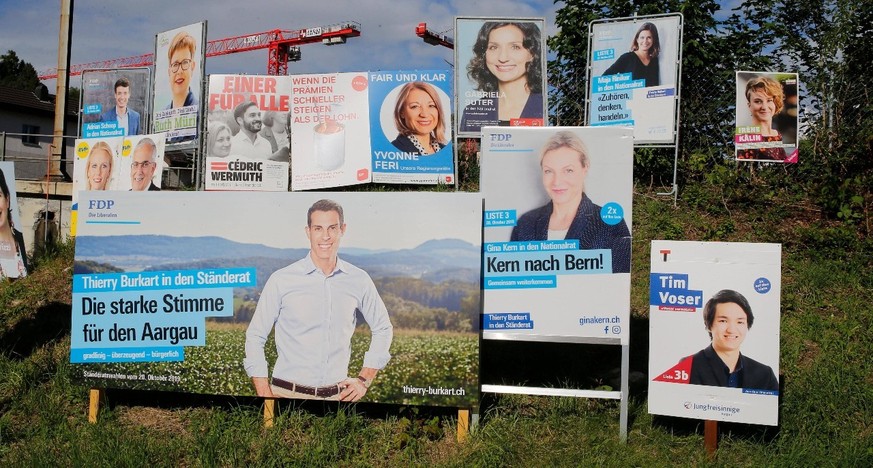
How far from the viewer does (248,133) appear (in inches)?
451

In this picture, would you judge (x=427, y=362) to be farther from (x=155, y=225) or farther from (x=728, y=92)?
(x=728, y=92)

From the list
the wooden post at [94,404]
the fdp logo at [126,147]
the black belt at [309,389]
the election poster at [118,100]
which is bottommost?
the wooden post at [94,404]

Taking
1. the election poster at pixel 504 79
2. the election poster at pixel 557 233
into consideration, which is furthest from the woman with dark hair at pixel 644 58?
the election poster at pixel 557 233

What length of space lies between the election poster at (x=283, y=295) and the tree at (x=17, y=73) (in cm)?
6429

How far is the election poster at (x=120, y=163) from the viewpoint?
11.2 m

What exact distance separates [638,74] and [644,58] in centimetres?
23

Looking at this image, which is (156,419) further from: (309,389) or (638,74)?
(638,74)

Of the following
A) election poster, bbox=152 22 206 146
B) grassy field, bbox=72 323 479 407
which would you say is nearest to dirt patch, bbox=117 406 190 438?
grassy field, bbox=72 323 479 407

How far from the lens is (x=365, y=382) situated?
5.84 m

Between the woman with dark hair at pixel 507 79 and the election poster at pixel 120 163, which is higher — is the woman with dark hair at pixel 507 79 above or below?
above

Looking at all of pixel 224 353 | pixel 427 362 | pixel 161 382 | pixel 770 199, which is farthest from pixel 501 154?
pixel 770 199

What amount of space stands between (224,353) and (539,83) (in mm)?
6592

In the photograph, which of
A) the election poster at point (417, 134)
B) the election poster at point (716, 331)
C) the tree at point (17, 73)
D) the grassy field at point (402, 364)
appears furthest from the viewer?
the tree at point (17, 73)

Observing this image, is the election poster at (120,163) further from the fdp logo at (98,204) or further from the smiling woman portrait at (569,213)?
the smiling woman portrait at (569,213)
